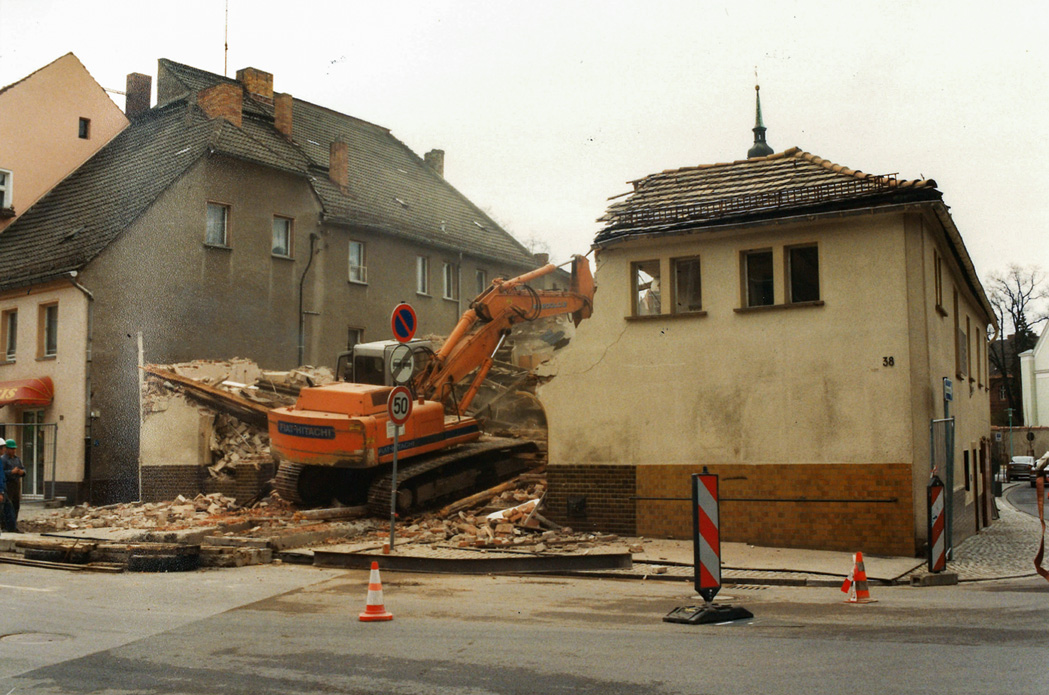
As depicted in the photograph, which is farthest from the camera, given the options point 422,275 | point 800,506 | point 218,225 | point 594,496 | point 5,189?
point 422,275

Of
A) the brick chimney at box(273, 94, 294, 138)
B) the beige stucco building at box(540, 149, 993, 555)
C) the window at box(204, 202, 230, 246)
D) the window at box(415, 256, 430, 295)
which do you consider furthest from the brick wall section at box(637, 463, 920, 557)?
the brick chimney at box(273, 94, 294, 138)

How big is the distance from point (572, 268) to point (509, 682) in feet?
52.7

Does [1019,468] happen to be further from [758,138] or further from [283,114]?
[283,114]

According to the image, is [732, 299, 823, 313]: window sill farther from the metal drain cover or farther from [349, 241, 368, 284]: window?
[349, 241, 368, 284]: window

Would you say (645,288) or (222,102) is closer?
(645,288)

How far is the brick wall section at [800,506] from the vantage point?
14.7 meters

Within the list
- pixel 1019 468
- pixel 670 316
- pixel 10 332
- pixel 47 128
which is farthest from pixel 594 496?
pixel 1019 468

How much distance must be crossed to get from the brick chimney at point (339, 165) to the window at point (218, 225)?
21.6 ft

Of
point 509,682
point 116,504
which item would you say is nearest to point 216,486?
point 116,504

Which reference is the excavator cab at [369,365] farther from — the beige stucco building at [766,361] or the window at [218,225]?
the beige stucco building at [766,361]

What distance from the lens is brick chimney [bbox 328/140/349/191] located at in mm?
35469

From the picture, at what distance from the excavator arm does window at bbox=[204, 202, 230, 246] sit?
36.6ft

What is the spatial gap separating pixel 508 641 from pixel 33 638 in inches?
153

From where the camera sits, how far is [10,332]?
2866 centimetres
